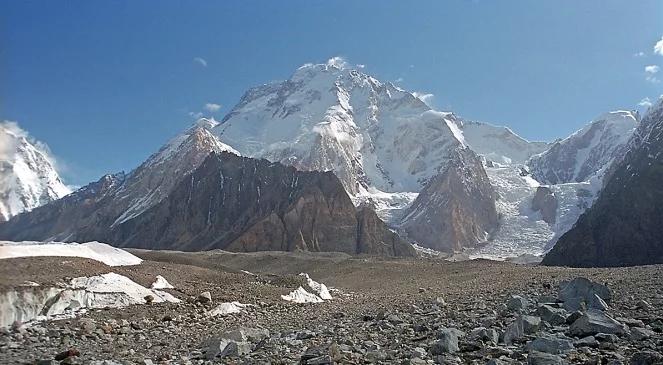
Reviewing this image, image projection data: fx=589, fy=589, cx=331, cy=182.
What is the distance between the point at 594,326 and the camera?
486 inches

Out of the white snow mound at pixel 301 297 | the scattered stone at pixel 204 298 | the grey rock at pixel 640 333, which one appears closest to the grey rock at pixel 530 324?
the grey rock at pixel 640 333

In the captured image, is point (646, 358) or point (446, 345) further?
point (446, 345)

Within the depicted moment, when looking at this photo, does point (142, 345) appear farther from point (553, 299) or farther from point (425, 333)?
point (553, 299)

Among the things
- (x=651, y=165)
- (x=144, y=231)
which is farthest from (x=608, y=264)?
(x=144, y=231)

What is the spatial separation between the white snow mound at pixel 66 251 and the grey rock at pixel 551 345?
22.4 meters

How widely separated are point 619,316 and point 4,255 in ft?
79.3

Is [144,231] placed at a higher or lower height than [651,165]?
lower

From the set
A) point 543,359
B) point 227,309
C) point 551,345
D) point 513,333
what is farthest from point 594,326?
point 227,309

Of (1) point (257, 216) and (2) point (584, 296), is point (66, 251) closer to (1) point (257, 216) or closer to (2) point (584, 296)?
(2) point (584, 296)

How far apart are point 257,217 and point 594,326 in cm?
15190

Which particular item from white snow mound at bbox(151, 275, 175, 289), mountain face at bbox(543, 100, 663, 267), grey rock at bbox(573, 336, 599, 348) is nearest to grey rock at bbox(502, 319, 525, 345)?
grey rock at bbox(573, 336, 599, 348)

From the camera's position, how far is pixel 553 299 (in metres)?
17.2

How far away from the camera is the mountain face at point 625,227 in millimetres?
116125

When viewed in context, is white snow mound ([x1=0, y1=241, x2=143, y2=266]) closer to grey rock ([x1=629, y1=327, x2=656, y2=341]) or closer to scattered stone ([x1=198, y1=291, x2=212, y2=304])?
scattered stone ([x1=198, y1=291, x2=212, y2=304])
